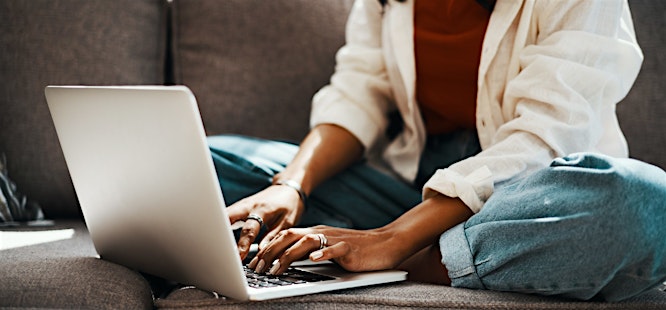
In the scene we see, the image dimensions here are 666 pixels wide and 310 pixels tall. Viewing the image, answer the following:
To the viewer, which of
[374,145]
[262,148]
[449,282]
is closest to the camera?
[449,282]

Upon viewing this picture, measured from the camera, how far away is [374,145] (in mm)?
1564

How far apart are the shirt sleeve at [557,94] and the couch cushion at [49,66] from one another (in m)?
0.74

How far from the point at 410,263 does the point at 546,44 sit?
404mm

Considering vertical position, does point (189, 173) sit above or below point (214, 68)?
above

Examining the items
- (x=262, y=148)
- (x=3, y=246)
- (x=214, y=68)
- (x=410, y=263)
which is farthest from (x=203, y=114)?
(x=410, y=263)

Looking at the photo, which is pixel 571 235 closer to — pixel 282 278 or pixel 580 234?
pixel 580 234

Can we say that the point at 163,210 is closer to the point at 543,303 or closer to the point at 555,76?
the point at 543,303

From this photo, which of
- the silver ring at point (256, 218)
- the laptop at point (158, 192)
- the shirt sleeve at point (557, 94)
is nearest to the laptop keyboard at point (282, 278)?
the laptop at point (158, 192)

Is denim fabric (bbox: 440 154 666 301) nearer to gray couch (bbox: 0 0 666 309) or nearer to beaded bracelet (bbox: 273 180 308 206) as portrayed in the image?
beaded bracelet (bbox: 273 180 308 206)

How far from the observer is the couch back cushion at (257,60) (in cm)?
164

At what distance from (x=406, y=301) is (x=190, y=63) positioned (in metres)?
0.89

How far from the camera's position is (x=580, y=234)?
0.91m

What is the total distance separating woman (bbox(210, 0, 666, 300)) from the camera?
93cm

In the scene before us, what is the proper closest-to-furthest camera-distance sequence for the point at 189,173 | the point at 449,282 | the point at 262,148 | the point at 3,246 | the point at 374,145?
the point at 189,173 → the point at 449,282 → the point at 3,246 → the point at 262,148 → the point at 374,145
